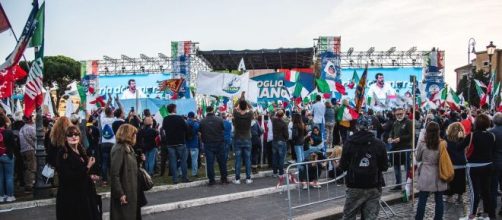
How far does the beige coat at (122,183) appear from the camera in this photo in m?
6.23

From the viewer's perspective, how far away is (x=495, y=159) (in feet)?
28.5

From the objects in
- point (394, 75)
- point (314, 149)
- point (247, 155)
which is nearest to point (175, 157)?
point (247, 155)

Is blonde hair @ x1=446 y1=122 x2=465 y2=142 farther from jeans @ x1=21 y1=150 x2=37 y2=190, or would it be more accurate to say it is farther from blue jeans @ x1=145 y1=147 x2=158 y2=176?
jeans @ x1=21 y1=150 x2=37 y2=190

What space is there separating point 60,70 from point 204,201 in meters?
66.3

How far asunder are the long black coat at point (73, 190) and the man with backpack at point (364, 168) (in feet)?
11.3

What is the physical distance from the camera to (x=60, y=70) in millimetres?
70000

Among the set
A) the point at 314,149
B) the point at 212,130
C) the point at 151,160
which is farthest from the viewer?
the point at 151,160

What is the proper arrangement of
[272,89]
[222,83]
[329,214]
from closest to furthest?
[329,214] → [222,83] → [272,89]

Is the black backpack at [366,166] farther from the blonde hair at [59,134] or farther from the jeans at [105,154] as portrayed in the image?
the jeans at [105,154]

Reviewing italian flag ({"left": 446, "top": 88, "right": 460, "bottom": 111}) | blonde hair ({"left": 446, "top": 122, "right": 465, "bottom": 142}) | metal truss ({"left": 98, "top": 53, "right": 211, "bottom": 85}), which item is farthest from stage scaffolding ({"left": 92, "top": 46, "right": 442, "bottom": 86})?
blonde hair ({"left": 446, "top": 122, "right": 465, "bottom": 142})

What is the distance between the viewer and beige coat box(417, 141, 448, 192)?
24.5ft

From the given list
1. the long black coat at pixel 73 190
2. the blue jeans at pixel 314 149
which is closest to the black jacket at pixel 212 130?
the blue jeans at pixel 314 149

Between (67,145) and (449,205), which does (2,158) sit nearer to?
(67,145)

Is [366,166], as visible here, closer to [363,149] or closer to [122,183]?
[363,149]
